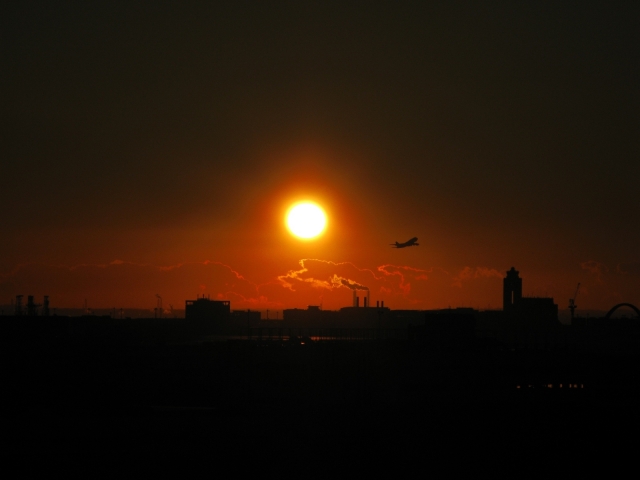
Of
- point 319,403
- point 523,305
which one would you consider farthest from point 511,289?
point 319,403

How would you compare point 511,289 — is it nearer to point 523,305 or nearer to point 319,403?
point 523,305

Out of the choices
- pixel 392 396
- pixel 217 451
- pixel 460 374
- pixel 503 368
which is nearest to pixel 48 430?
pixel 217 451

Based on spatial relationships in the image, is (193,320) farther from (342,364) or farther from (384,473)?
(384,473)

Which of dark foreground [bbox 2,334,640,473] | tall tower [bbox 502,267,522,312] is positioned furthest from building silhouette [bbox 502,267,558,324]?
dark foreground [bbox 2,334,640,473]

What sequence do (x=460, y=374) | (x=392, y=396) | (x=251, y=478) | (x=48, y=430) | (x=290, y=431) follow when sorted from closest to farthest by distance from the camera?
(x=251, y=478) → (x=48, y=430) → (x=290, y=431) → (x=392, y=396) → (x=460, y=374)

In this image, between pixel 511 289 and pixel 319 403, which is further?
pixel 511 289

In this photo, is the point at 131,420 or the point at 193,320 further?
the point at 193,320

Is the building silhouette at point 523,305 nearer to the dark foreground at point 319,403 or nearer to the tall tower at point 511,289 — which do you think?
the tall tower at point 511,289
